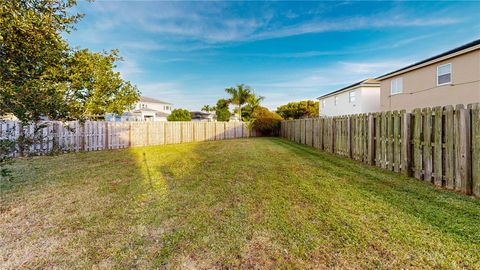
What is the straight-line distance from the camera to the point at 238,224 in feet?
9.21

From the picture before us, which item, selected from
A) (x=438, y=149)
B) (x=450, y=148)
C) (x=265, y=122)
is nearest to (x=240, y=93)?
(x=265, y=122)

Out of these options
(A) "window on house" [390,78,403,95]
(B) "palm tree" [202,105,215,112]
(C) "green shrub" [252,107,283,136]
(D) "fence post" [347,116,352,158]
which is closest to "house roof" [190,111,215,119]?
(B) "palm tree" [202,105,215,112]

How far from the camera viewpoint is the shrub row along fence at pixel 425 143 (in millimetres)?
3773

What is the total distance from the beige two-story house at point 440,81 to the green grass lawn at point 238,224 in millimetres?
9719

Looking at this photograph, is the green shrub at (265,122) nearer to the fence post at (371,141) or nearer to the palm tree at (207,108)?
the fence post at (371,141)

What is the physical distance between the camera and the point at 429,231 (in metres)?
2.52

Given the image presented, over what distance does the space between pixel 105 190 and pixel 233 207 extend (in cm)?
288

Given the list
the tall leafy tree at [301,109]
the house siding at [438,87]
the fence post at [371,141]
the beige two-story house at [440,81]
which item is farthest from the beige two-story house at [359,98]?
the tall leafy tree at [301,109]

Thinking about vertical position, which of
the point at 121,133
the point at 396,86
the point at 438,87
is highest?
the point at 396,86

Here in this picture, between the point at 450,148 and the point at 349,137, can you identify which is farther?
the point at 349,137

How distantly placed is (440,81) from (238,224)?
15.1 m

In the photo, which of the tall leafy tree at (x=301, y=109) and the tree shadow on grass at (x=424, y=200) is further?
the tall leafy tree at (x=301, y=109)

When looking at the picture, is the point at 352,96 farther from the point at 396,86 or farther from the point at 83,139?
the point at 83,139

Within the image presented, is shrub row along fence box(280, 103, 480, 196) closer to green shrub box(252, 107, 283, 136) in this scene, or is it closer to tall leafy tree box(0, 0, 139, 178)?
tall leafy tree box(0, 0, 139, 178)
